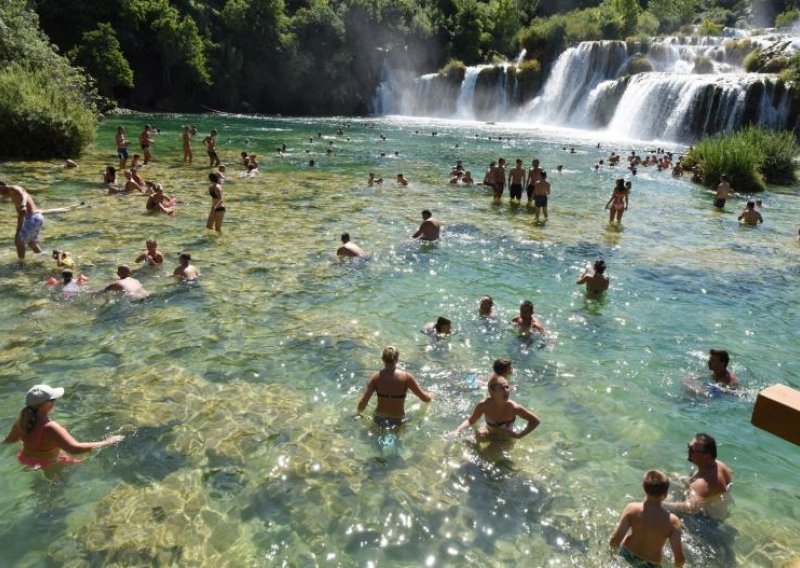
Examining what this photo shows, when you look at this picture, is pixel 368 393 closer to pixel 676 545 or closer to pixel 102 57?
pixel 676 545

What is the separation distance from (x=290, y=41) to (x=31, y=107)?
48693 mm

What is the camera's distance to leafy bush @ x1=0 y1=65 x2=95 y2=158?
23.8 meters

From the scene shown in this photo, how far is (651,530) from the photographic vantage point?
5090mm

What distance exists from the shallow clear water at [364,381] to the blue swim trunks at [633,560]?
0.17 m

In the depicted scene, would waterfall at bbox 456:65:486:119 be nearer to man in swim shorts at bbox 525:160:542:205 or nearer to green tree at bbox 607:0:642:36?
green tree at bbox 607:0:642:36

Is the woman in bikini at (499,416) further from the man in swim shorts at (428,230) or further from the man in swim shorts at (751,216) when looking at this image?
the man in swim shorts at (751,216)

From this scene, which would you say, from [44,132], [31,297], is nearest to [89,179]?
[44,132]

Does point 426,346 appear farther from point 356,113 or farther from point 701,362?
point 356,113

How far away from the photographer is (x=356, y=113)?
2968 inches

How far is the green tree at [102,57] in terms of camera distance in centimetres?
5331

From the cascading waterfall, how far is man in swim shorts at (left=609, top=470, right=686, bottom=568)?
3822 cm

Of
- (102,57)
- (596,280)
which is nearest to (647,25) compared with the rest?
(102,57)

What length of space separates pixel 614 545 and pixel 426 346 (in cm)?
471

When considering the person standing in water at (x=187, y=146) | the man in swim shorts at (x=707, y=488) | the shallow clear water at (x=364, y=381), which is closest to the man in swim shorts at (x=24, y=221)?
the shallow clear water at (x=364, y=381)
